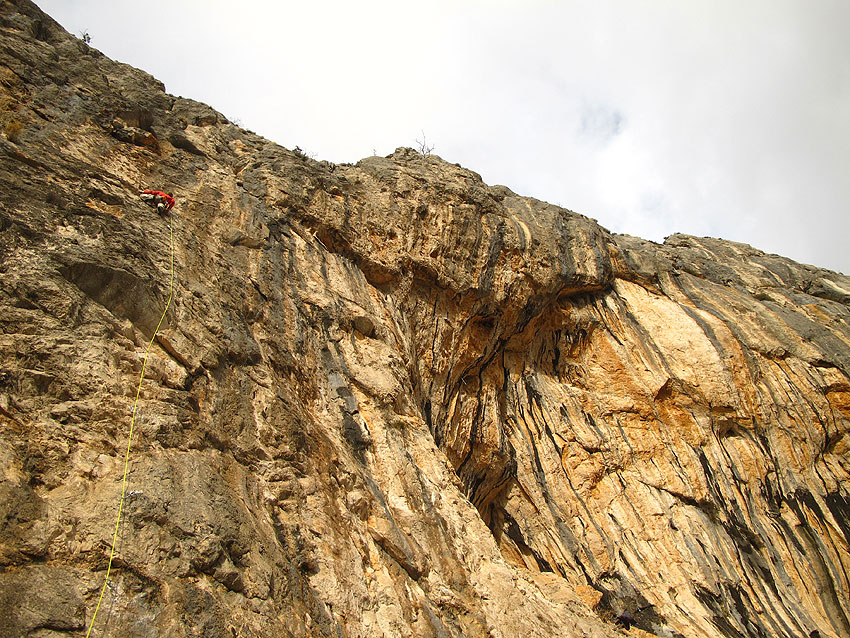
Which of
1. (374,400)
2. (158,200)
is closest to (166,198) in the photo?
(158,200)

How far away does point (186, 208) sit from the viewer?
841 cm

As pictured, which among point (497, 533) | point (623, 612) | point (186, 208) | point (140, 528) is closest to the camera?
point (140, 528)

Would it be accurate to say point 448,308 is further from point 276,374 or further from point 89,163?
point 89,163

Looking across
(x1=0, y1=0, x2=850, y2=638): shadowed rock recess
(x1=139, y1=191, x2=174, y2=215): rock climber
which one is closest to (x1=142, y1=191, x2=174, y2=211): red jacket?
(x1=139, y1=191, x2=174, y2=215): rock climber

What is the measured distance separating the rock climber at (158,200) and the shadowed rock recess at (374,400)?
→ 0.23 metres

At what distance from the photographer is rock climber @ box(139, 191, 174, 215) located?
7695 millimetres

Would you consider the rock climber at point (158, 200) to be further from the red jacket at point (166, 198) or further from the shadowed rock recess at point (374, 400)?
the shadowed rock recess at point (374, 400)

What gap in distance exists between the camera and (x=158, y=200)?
776 cm

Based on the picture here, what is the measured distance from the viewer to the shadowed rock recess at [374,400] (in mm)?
4465

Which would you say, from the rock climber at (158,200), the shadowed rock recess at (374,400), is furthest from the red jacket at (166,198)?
the shadowed rock recess at (374,400)

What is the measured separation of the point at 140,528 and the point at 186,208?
5.57 meters

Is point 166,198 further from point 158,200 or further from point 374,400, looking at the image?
point 374,400

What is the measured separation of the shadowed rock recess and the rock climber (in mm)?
230

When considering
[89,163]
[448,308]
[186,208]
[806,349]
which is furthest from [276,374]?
[806,349]
